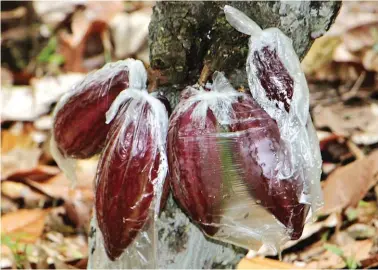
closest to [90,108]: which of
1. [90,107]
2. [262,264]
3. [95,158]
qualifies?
[90,107]

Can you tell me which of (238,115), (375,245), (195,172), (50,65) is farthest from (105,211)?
(50,65)

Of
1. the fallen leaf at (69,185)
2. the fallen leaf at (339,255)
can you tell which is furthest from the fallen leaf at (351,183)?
the fallen leaf at (69,185)

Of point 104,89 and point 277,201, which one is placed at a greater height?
point 104,89

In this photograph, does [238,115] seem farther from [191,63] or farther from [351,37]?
[351,37]

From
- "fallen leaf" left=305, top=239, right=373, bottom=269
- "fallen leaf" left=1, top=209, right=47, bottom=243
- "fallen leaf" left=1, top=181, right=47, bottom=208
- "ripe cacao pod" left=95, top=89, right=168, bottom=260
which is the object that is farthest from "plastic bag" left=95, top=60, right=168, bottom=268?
"fallen leaf" left=1, top=181, right=47, bottom=208

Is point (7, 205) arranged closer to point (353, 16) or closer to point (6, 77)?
point (6, 77)

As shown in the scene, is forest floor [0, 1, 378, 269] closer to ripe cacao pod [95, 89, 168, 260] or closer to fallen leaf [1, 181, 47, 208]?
fallen leaf [1, 181, 47, 208]
